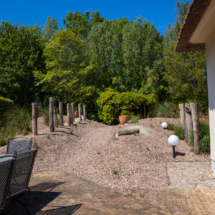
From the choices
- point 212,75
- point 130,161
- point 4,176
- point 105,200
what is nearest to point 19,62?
point 130,161

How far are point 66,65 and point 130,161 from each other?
13999 millimetres

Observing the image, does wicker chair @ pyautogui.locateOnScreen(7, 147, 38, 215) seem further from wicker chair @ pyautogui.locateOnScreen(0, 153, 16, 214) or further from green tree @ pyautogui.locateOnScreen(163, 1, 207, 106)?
green tree @ pyautogui.locateOnScreen(163, 1, 207, 106)

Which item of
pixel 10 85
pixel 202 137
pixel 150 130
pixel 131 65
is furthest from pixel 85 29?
pixel 202 137

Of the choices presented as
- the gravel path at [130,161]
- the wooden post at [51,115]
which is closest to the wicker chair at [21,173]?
the gravel path at [130,161]

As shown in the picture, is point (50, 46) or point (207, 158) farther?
point (50, 46)

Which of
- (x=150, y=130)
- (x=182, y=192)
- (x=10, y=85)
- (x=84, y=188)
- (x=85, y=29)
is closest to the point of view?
(x=182, y=192)

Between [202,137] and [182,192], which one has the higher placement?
[202,137]

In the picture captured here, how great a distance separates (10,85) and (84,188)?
15.2m

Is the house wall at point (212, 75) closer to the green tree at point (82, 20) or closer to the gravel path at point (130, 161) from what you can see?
the gravel path at point (130, 161)

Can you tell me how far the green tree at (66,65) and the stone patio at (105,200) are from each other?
12750 mm

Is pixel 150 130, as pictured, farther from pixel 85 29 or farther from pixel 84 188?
pixel 85 29

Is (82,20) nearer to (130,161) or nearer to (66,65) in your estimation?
(66,65)

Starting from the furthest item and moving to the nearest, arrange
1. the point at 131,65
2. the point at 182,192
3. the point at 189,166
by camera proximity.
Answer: the point at 131,65
the point at 189,166
the point at 182,192

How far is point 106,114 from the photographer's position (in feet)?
51.8
